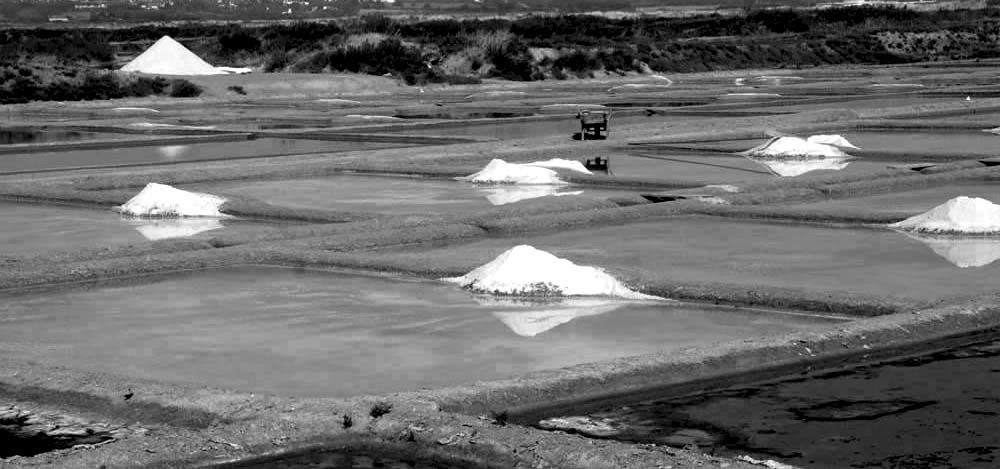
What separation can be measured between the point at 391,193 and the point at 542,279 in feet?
18.8

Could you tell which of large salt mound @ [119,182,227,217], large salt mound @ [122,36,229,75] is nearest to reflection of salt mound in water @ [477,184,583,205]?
large salt mound @ [119,182,227,217]

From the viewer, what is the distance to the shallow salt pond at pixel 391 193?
504 inches

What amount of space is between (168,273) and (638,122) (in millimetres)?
15124

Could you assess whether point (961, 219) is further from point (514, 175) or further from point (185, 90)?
point (185, 90)

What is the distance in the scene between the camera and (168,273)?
933cm

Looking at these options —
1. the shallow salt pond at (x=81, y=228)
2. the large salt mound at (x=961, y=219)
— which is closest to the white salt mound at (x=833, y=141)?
the large salt mound at (x=961, y=219)

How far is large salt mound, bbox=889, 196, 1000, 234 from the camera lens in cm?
1031

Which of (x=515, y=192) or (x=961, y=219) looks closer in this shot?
(x=961, y=219)

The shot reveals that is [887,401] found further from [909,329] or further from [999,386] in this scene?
[909,329]

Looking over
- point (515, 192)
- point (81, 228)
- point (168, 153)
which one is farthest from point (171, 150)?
point (81, 228)

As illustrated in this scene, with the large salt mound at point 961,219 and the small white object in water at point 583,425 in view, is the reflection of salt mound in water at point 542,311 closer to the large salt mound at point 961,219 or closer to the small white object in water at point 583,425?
the small white object in water at point 583,425

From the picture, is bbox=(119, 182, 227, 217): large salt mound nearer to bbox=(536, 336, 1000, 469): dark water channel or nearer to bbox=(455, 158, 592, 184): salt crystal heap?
bbox=(455, 158, 592, 184): salt crystal heap

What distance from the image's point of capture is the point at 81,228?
11.5m

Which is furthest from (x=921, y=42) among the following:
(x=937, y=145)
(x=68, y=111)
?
(x=937, y=145)
